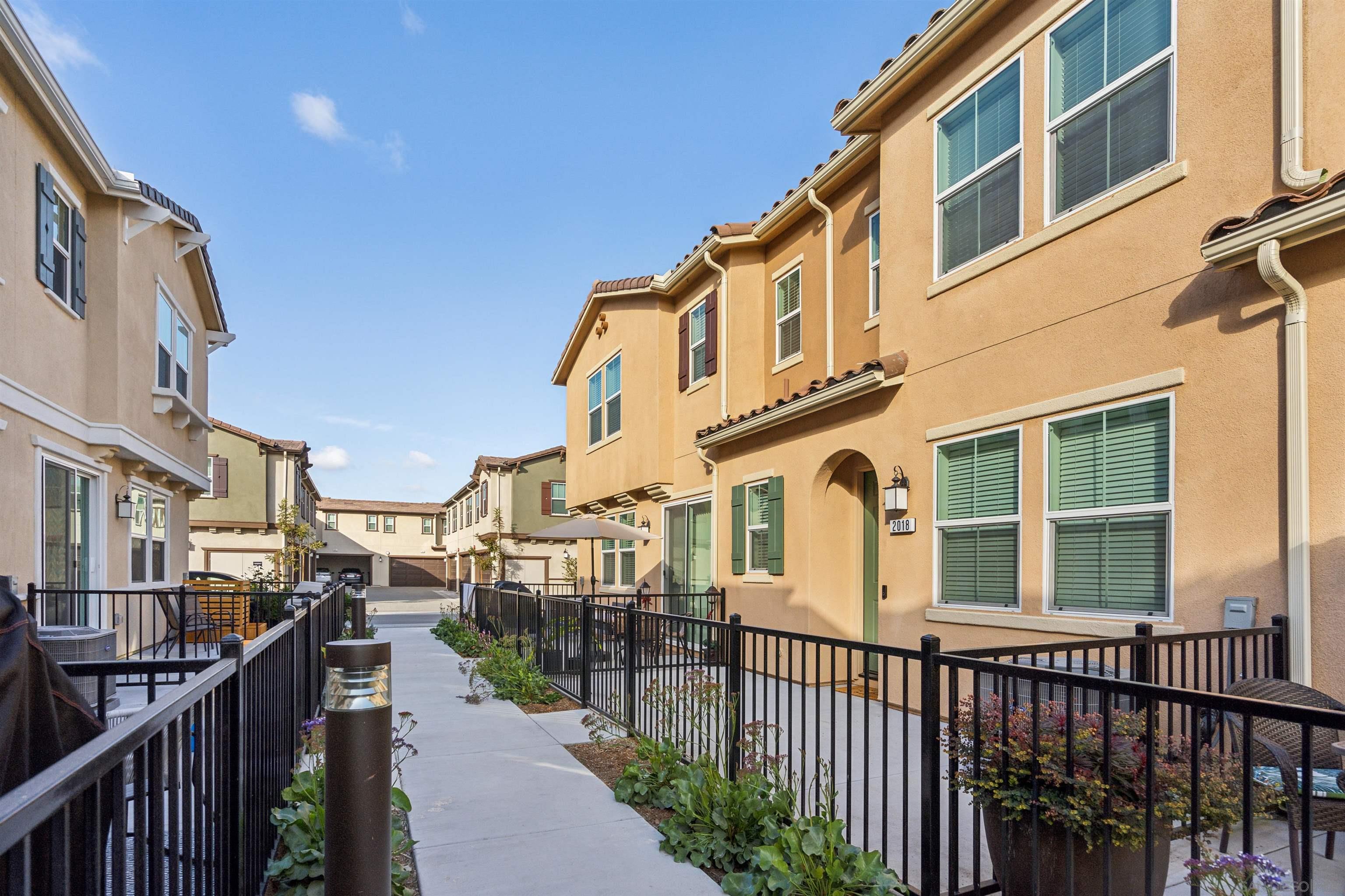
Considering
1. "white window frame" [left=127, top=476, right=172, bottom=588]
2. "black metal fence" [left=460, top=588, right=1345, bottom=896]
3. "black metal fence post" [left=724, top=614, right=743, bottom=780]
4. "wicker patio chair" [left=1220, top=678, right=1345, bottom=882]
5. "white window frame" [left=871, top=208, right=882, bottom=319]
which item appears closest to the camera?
"black metal fence" [left=460, top=588, right=1345, bottom=896]

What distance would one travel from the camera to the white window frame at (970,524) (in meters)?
6.47

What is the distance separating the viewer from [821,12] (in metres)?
11.8

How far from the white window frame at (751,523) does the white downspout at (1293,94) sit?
6.18 meters

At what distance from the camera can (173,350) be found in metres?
13.6

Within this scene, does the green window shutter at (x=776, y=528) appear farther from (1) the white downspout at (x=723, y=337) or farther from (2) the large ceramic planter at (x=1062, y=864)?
(2) the large ceramic planter at (x=1062, y=864)

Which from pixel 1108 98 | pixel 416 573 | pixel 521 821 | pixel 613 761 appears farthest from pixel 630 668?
pixel 416 573

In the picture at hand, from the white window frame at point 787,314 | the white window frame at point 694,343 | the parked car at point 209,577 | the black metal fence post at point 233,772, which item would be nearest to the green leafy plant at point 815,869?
the black metal fence post at point 233,772

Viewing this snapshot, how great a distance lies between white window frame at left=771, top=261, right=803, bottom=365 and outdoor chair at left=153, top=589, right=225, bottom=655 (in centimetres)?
825

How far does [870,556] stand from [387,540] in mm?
42778

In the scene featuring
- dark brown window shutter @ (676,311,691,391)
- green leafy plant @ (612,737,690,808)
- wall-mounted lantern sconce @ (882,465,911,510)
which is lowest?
green leafy plant @ (612,737,690,808)

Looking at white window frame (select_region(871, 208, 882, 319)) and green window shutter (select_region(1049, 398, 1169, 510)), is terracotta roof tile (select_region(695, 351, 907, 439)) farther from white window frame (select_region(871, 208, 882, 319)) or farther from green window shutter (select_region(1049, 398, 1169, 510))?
green window shutter (select_region(1049, 398, 1169, 510))

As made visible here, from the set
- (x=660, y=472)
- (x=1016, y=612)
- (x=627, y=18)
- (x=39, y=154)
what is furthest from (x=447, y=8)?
(x=1016, y=612)

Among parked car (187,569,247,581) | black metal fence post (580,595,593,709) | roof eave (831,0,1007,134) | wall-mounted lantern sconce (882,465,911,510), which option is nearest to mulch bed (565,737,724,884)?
black metal fence post (580,595,593,709)

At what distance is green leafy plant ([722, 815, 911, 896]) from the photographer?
3342mm
